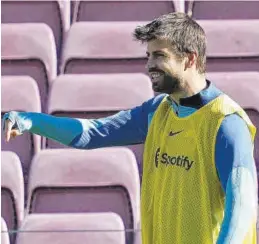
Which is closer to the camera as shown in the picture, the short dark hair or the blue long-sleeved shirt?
the blue long-sleeved shirt

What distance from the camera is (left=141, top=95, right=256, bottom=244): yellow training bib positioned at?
6.03 feet

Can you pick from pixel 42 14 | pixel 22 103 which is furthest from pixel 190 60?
pixel 42 14

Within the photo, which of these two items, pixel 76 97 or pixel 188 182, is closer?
pixel 188 182

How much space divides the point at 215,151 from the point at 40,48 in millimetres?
1853

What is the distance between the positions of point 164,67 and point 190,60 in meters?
0.05

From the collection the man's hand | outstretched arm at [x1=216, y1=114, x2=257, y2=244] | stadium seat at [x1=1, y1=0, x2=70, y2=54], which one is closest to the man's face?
outstretched arm at [x1=216, y1=114, x2=257, y2=244]

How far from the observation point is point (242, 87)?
3287 mm

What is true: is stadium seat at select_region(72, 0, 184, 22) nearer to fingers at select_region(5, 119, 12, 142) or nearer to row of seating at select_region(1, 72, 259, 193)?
row of seating at select_region(1, 72, 259, 193)

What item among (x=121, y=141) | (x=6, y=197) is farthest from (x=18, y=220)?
(x=121, y=141)

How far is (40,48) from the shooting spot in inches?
141

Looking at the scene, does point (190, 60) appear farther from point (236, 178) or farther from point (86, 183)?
point (86, 183)

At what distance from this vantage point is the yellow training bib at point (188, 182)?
6.03ft

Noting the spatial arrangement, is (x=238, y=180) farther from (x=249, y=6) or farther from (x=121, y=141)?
(x=249, y=6)

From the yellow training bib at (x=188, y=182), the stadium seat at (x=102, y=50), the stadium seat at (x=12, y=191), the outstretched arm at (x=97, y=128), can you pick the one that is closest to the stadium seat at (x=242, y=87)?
the stadium seat at (x=102, y=50)
